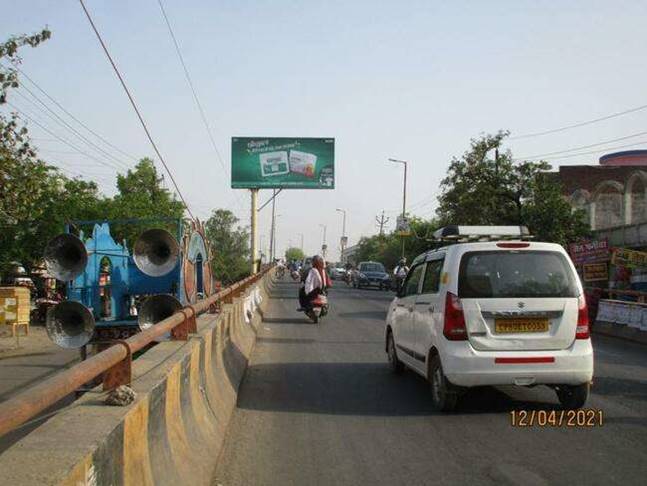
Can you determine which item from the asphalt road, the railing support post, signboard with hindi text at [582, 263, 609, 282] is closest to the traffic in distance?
the asphalt road

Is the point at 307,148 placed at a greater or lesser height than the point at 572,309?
greater

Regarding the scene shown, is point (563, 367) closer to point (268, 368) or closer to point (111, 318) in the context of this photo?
point (268, 368)

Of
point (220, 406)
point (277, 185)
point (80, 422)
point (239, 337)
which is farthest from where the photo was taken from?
point (277, 185)

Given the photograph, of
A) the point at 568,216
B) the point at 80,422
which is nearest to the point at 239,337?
the point at 80,422

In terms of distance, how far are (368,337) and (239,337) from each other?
424 cm

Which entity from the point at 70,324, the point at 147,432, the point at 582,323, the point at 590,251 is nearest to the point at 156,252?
the point at 70,324

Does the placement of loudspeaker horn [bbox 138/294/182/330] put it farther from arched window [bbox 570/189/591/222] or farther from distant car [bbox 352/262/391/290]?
distant car [bbox 352/262/391/290]

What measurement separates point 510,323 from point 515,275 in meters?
0.52

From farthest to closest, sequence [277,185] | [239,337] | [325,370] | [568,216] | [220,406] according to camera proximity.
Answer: [277,185] → [568,216] → [239,337] → [325,370] → [220,406]

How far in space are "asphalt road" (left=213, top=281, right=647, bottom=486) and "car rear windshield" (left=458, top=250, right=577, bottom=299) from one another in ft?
4.40

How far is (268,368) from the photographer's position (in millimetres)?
10523

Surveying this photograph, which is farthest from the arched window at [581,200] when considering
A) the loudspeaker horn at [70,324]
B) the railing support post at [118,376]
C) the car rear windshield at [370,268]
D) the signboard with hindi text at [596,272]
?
the railing support post at [118,376]

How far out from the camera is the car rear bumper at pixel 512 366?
695 cm

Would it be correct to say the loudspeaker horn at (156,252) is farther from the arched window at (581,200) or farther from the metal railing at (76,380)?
the arched window at (581,200)
